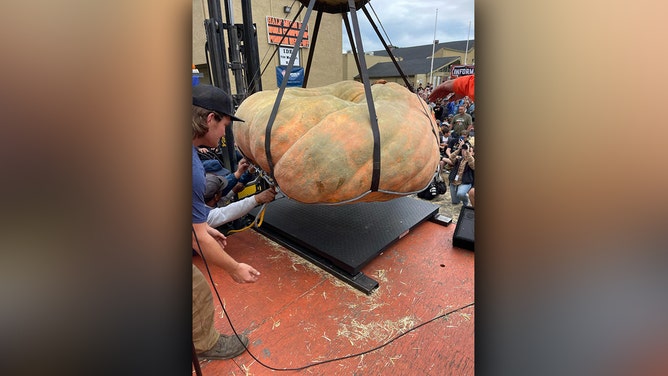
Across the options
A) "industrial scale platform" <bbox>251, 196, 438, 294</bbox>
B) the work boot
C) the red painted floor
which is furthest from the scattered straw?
the work boot

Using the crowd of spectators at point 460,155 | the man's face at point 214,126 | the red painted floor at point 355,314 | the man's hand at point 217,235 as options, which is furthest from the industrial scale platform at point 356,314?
the crowd of spectators at point 460,155

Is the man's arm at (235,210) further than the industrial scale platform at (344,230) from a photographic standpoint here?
Yes

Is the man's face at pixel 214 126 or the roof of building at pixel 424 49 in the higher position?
the roof of building at pixel 424 49

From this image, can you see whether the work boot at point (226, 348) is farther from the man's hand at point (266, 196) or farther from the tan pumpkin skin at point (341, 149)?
the man's hand at point (266, 196)

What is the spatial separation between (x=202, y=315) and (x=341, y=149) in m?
1.11

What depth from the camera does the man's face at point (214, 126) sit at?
1.73m

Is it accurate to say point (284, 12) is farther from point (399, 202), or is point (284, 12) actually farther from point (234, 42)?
point (399, 202)

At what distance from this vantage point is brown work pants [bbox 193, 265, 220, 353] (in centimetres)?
149

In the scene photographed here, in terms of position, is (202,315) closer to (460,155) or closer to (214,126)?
(214,126)

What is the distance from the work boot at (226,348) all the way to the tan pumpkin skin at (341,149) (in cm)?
83

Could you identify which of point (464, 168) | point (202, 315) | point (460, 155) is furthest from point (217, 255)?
point (460, 155)

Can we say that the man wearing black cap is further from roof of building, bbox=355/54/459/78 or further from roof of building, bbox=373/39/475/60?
roof of building, bbox=373/39/475/60

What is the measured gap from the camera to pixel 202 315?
5.13ft

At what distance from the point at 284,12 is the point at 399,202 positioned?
35.8ft
